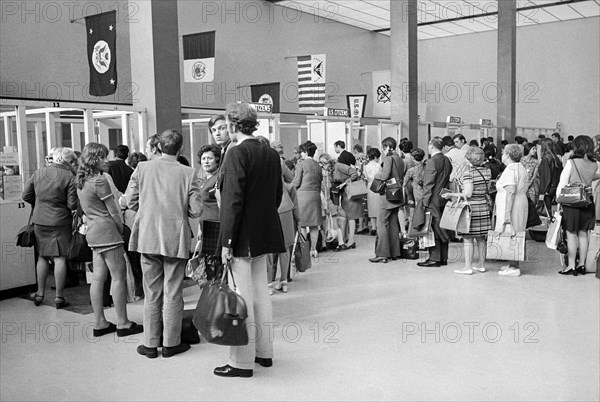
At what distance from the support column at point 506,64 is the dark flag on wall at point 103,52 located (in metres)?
11.0

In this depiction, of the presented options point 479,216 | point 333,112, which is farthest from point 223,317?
point 333,112

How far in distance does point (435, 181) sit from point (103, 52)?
4260 mm

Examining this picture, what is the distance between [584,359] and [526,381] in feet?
2.13

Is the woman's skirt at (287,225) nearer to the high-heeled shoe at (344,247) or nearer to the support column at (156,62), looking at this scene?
the support column at (156,62)

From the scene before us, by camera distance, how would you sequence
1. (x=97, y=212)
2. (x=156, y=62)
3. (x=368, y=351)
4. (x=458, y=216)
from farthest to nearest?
(x=458, y=216) < (x=156, y=62) < (x=97, y=212) < (x=368, y=351)

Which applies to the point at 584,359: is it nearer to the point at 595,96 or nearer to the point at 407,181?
the point at 407,181

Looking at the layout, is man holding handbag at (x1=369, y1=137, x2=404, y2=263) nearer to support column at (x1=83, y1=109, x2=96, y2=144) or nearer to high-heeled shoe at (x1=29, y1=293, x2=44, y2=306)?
support column at (x1=83, y1=109, x2=96, y2=144)

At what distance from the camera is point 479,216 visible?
263 inches

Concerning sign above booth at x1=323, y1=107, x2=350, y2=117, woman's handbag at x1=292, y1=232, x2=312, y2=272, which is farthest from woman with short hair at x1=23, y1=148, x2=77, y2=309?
sign above booth at x1=323, y1=107, x2=350, y2=117

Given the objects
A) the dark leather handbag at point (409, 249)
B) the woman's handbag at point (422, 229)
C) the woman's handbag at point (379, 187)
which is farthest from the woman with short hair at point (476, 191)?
the dark leather handbag at point (409, 249)

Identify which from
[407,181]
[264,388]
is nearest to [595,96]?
[407,181]

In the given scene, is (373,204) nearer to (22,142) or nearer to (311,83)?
(311,83)

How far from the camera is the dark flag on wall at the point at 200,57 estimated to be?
9359 millimetres

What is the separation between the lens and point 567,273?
6.91 metres
